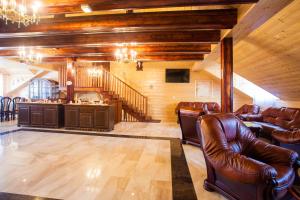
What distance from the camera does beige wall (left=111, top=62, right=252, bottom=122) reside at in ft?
29.8

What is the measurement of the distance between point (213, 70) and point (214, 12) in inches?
209

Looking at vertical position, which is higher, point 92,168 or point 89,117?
point 89,117

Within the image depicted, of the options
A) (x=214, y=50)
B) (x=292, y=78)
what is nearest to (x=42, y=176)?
(x=214, y=50)

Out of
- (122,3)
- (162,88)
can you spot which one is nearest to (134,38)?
(122,3)

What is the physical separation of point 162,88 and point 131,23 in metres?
5.85

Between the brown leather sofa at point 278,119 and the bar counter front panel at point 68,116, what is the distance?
4.86 meters

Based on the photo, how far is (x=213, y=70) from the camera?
8.36 m

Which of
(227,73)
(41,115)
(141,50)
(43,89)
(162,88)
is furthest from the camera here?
(43,89)

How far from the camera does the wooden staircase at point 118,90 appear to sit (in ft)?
28.5

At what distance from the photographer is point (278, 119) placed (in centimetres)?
533

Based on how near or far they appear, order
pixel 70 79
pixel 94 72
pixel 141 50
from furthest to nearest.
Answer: pixel 94 72 < pixel 70 79 < pixel 141 50

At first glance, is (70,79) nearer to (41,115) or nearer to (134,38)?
(41,115)

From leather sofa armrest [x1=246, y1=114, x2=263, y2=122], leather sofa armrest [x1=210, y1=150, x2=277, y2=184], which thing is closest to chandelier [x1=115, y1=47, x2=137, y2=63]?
leather sofa armrest [x1=210, y1=150, x2=277, y2=184]

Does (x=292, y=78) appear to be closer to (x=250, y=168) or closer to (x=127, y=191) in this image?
(x=250, y=168)
